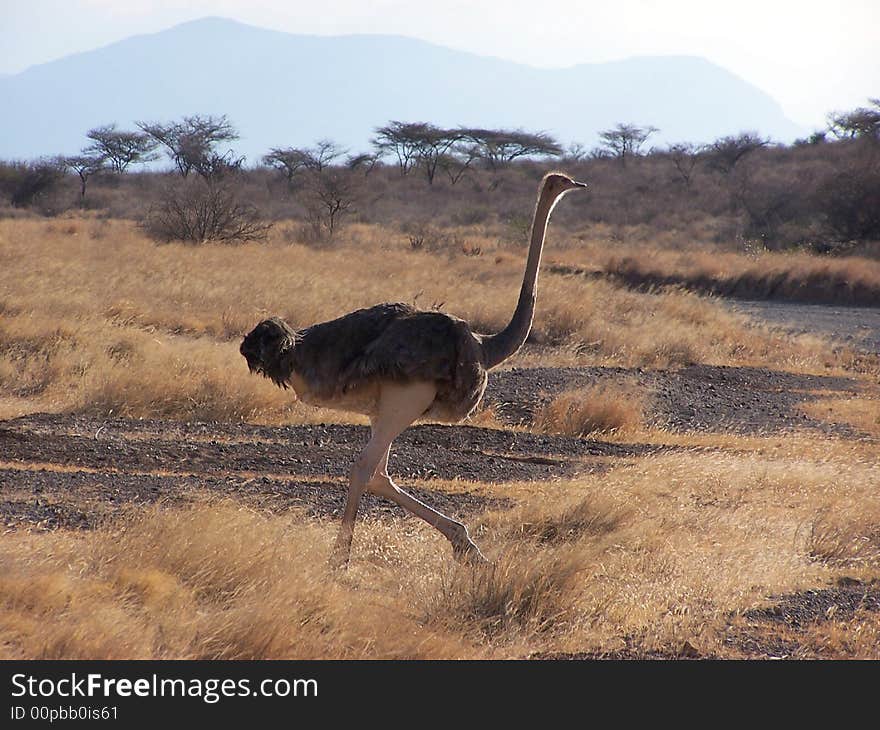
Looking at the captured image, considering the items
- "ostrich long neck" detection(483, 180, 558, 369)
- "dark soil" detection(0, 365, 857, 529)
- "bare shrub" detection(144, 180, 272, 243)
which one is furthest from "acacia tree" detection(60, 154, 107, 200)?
"ostrich long neck" detection(483, 180, 558, 369)

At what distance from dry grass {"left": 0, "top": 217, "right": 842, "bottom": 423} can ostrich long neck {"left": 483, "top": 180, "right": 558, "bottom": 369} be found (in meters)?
4.50

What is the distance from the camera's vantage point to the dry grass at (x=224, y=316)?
11.1 meters

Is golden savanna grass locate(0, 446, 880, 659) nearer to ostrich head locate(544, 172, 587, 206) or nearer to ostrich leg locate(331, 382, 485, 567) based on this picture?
ostrich leg locate(331, 382, 485, 567)

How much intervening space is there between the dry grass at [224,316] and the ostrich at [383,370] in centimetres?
481

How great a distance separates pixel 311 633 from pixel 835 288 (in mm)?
26254

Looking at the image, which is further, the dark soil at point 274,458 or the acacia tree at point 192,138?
the acacia tree at point 192,138

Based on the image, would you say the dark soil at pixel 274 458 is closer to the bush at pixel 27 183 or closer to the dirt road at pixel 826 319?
the dirt road at pixel 826 319

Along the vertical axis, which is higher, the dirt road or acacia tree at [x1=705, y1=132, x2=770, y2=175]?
acacia tree at [x1=705, y1=132, x2=770, y2=175]

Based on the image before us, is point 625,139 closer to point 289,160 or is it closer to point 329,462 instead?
point 289,160

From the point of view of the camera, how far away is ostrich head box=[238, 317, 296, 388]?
6145 mm

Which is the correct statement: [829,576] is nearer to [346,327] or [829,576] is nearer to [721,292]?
[346,327]

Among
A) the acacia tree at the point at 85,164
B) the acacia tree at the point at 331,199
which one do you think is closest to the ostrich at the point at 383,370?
the acacia tree at the point at 331,199

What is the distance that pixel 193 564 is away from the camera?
5.38 metres
